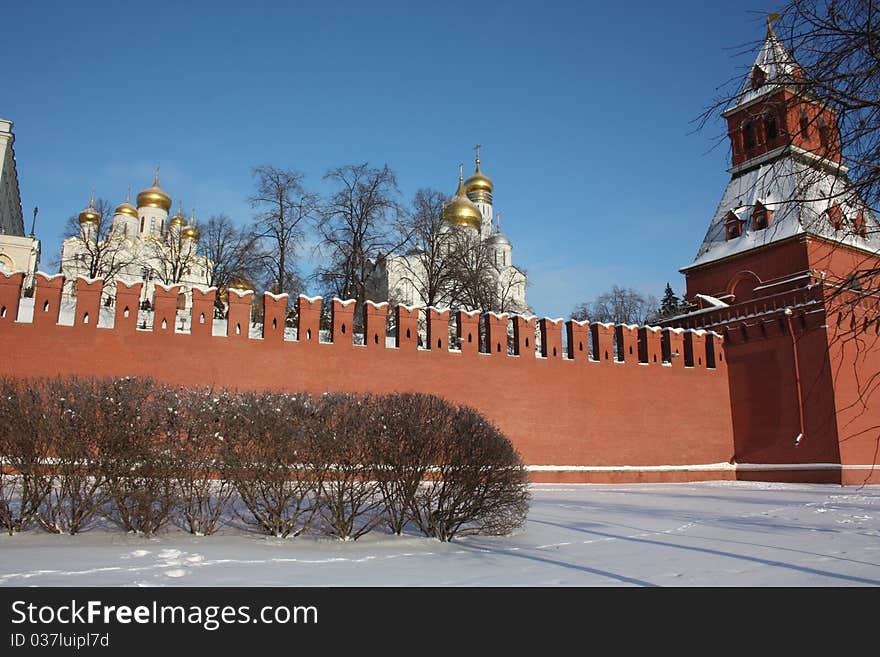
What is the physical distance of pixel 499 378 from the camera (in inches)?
585

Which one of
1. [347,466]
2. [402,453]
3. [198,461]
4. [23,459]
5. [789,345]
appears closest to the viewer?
[23,459]

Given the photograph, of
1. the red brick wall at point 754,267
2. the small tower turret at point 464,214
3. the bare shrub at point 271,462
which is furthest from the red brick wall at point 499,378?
the small tower turret at point 464,214

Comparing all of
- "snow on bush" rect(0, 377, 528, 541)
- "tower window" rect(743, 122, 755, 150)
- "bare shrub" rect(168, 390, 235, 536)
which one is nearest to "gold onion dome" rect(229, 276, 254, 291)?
"snow on bush" rect(0, 377, 528, 541)

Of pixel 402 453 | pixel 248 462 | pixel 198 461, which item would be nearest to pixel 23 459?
pixel 198 461

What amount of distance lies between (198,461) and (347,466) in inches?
54.1

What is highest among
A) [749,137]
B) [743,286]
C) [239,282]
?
[749,137]

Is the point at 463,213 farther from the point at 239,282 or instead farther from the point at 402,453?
the point at 402,453

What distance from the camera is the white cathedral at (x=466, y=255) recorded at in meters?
26.4

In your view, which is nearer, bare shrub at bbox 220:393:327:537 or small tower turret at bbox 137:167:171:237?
bare shrub at bbox 220:393:327:537

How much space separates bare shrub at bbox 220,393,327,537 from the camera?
6.16 metres

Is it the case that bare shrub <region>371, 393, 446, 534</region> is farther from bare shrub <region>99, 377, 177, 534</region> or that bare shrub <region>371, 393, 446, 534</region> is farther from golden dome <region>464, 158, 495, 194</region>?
golden dome <region>464, 158, 495, 194</region>

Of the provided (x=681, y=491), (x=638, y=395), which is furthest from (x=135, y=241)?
(x=681, y=491)

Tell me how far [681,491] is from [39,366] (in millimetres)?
12406

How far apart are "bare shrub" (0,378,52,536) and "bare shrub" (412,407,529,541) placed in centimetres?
345
